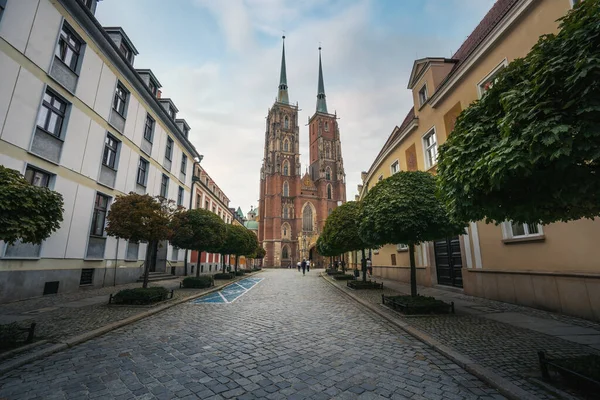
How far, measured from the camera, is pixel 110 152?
15.5 meters

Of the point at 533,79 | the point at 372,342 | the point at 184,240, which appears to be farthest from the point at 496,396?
→ the point at 184,240

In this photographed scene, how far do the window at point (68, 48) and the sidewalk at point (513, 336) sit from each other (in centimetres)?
1698

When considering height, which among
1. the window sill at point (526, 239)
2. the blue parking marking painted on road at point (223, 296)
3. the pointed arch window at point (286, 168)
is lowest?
the blue parking marking painted on road at point (223, 296)

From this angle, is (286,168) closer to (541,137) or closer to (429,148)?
(429,148)

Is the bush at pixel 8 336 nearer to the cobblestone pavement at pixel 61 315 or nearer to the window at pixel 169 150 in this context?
the cobblestone pavement at pixel 61 315

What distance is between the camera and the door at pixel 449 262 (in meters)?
12.9

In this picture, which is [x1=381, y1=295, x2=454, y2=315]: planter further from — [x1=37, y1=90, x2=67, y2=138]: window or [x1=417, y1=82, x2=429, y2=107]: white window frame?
[x1=37, y1=90, x2=67, y2=138]: window

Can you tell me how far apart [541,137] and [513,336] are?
4608mm

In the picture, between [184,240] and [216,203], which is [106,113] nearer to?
[184,240]

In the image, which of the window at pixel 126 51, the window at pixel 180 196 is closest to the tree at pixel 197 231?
the window at pixel 180 196

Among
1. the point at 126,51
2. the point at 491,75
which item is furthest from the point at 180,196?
the point at 491,75

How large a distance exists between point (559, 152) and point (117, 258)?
18641 millimetres

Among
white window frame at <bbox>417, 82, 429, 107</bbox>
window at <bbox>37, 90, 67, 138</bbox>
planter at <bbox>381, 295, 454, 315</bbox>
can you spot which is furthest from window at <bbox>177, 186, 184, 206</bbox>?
planter at <bbox>381, 295, 454, 315</bbox>

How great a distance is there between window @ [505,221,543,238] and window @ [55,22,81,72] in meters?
19.0
